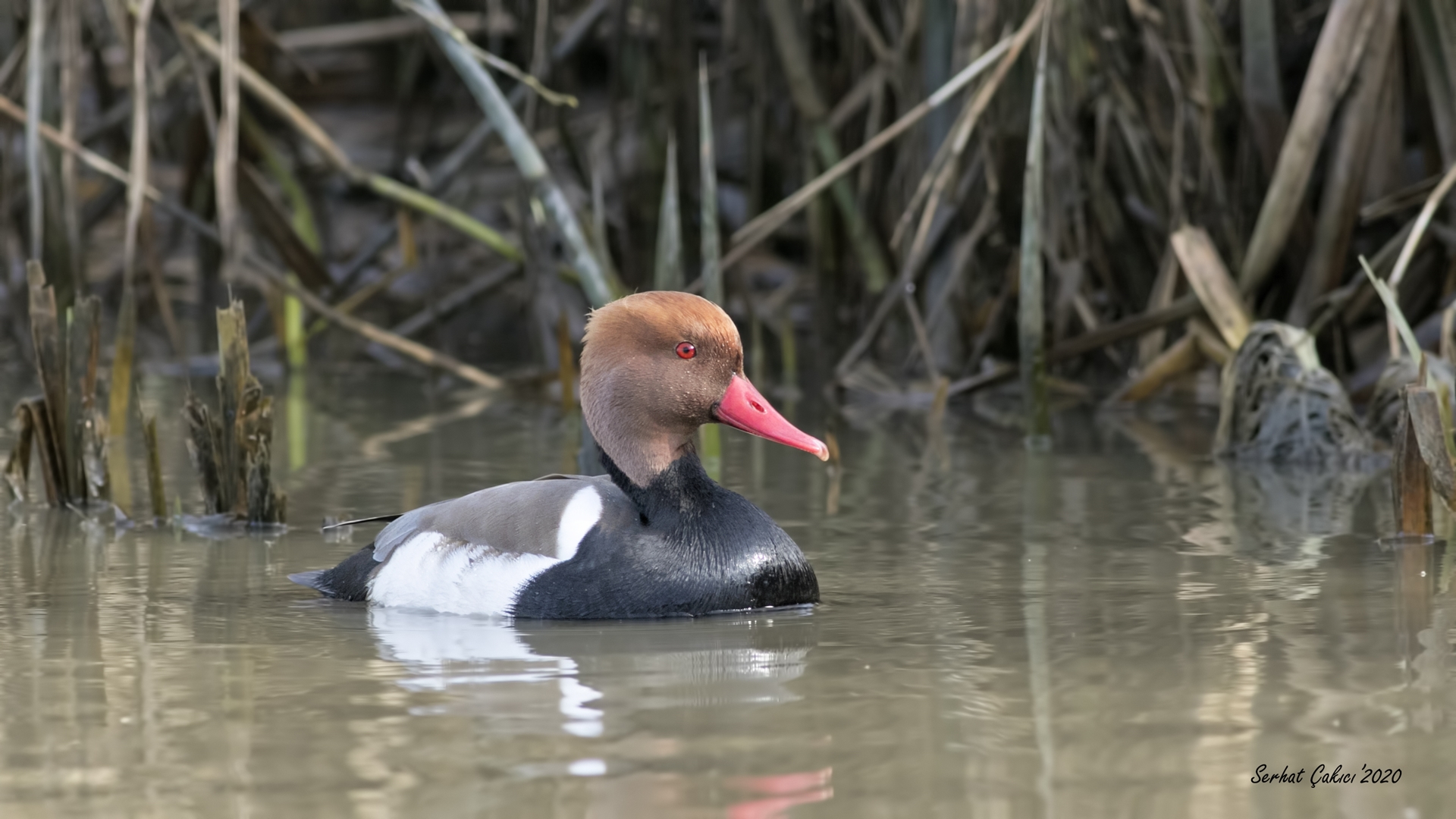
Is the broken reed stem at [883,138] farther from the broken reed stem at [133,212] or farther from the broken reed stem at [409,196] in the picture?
the broken reed stem at [133,212]

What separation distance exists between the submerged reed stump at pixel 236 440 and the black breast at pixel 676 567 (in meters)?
1.66

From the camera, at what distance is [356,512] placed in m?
6.84

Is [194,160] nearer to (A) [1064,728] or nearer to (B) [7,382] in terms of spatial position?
(B) [7,382]

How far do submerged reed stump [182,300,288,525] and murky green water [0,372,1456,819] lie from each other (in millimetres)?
197

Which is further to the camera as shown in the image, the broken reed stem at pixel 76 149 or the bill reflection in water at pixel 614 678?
the broken reed stem at pixel 76 149

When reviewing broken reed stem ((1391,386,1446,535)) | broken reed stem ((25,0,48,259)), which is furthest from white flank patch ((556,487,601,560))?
broken reed stem ((25,0,48,259))

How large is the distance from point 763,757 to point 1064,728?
0.62m

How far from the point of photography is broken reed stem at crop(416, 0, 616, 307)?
25.0ft

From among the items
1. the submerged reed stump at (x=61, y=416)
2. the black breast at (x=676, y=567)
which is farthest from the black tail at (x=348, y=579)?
the submerged reed stump at (x=61, y=416)

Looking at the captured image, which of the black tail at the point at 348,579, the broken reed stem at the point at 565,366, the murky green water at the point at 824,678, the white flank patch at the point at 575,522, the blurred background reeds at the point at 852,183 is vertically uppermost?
the blurred background reeds at the point at 852,183

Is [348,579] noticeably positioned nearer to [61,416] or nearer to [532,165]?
[61,416]

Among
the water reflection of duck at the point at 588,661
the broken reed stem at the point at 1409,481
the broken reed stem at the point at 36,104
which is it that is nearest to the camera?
the water reflection of duck at the point at 588,661

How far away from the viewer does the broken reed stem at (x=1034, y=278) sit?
295 inches

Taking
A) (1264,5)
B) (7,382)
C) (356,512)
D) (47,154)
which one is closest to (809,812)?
(356,512)
